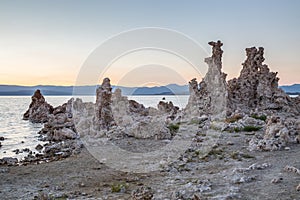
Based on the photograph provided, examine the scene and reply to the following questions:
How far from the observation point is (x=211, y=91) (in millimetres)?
36031

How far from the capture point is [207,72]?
120 ft

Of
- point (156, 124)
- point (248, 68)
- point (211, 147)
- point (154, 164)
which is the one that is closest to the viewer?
point (154, 164)

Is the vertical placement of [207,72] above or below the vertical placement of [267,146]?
above

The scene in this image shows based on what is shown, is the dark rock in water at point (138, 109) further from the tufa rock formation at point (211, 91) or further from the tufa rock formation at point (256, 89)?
the tufa rock formation at point (256, 89)

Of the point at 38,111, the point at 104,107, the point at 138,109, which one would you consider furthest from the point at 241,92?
the point at 38,111

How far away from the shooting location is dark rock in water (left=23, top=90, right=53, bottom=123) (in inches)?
2215

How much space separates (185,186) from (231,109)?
82.4 ft

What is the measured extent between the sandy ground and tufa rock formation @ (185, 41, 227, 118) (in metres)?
17.9

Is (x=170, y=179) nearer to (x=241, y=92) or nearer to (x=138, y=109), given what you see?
(x=241, y=92)

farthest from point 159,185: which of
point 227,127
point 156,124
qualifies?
point 227,127

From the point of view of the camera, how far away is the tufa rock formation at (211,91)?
35281mm

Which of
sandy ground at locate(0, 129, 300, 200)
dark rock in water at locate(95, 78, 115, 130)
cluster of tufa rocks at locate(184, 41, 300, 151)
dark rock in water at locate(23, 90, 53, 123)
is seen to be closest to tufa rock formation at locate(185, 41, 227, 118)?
cluster of tufa rocks at locate(184, 41, 300, 151)

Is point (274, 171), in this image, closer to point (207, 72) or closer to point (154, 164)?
point (154, 164)

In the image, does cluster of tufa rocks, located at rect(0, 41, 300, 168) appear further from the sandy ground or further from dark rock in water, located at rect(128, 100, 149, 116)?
the sandy ground
